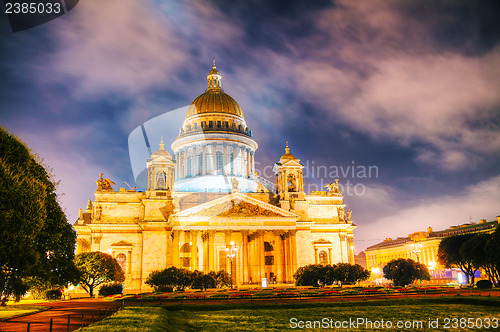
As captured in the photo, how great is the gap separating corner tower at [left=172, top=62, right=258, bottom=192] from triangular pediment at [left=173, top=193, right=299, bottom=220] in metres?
14.1

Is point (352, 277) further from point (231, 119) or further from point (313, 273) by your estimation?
point (231, 119)

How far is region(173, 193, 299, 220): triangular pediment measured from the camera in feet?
200

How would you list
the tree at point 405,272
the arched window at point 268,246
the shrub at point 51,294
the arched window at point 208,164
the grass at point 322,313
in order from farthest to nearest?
the arched window at point 208,164 < the arched window at point 268,246 < the tree at point 405,272 < the shrub at point 51,294 < the grass at point 322,313

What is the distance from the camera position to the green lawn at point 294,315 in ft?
63.6

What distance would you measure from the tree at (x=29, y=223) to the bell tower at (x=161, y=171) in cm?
3664

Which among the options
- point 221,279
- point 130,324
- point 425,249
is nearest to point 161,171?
point 221,279

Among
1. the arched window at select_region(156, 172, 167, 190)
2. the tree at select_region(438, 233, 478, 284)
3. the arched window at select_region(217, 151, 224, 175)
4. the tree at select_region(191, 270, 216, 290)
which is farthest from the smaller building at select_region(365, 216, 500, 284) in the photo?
the arched window at select_region(156, 172, 167, 190)

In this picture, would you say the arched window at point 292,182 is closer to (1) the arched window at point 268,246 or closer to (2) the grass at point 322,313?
(1) the arched window at point 268,246

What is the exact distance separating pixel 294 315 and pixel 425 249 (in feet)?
315

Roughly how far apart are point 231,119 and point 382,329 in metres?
67.4

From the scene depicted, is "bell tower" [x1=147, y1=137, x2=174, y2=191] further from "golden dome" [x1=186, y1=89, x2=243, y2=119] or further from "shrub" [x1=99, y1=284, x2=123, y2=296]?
"shrub" [x1=99, y1=284, x2=123, y2=296]

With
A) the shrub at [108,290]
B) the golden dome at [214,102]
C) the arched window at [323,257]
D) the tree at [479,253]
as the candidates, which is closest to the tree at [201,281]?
the shrub at [108,290]

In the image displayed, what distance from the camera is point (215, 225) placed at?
200 ft

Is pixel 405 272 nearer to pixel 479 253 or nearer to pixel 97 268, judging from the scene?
pixel 479 253
